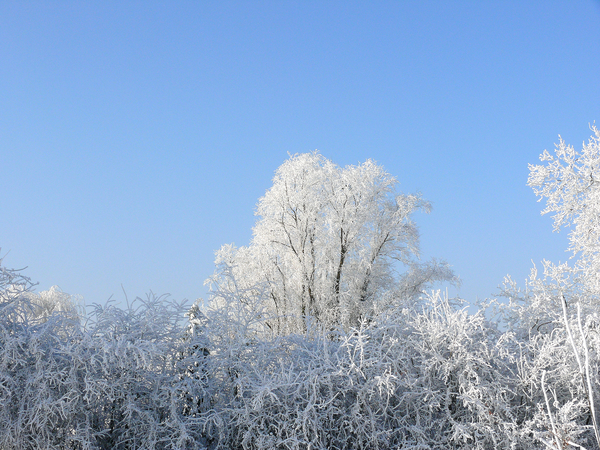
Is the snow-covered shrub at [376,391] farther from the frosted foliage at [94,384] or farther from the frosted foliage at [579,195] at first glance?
the frosted foliage at [579,195]

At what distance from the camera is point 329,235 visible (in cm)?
1606

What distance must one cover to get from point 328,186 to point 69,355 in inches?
486

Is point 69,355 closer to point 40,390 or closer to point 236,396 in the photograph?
point 40,390

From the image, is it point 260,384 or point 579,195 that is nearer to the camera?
point 260,384

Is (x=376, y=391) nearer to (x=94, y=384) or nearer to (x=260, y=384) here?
(x=260, y=384)

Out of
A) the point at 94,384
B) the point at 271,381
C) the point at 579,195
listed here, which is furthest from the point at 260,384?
the point at 579,195

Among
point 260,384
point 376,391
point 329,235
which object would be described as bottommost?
point 376,391

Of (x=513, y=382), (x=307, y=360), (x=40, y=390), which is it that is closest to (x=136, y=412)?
(x=40, y=390)

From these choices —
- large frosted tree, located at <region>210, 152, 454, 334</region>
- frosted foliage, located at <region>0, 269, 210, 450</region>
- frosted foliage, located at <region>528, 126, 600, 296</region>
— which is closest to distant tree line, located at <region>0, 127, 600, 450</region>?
frosted foliage, located at <region>0, 269, 210, 450</region>

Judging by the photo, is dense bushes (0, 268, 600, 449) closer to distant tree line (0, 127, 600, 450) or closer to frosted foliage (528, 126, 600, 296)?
distant tree line (0, 127, 600, 450)

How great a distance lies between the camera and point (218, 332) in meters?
5.50

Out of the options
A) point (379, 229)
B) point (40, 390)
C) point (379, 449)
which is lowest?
point (379, 449)

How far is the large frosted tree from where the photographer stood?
52.5 feet

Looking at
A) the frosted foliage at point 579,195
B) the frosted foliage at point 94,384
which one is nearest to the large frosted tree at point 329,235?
the frosted foliage at point 579,195
